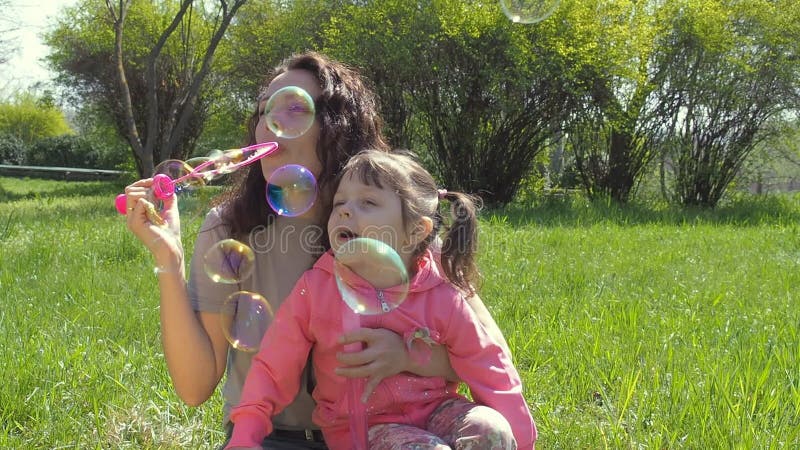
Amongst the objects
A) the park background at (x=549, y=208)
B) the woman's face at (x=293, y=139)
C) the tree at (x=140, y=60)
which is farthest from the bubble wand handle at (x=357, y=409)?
the tree at (x=140, y=60)

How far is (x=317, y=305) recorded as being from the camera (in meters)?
1.71

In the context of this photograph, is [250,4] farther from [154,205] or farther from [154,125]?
[154,205]

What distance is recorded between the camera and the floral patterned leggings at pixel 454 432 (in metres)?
1.52

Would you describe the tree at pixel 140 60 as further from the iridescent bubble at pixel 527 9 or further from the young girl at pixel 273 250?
the young girl at pixel 273 250

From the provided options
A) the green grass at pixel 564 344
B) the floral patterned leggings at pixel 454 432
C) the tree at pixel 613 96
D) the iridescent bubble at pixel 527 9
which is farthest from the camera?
the tree at pixel 613 96

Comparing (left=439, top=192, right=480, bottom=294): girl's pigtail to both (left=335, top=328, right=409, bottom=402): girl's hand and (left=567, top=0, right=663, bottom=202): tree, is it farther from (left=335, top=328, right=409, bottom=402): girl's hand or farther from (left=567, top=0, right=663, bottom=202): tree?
(left=567, top=0, right=663, bottom=202): tree

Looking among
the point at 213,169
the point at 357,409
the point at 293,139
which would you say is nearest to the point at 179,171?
the point at 213,169

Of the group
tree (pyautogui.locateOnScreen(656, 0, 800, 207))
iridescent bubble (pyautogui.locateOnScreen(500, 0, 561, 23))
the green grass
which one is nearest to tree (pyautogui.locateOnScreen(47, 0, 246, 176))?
tree (pyautogui.locateOnScreen(656, 0, 800, 207))

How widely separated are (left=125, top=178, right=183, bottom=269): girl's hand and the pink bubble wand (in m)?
0.03

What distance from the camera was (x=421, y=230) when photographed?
1827 mm

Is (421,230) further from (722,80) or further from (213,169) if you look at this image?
(722,80)

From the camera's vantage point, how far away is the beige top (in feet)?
6.03

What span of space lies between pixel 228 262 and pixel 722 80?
883 centimetres

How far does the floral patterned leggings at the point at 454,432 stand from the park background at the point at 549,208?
884mm
